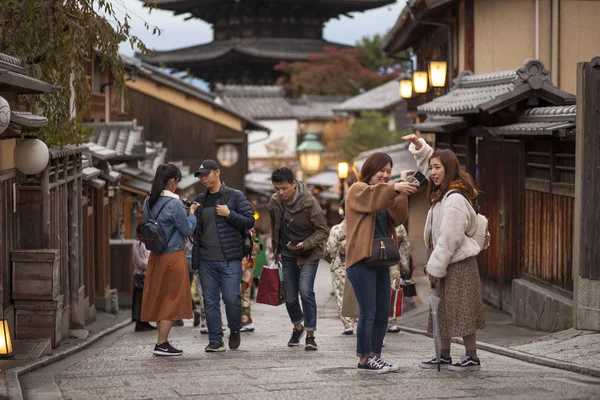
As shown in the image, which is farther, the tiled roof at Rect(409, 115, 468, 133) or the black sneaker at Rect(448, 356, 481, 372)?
the tiled roof at Rect(409, 115, 468, 133)

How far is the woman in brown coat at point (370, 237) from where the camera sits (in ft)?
26.6

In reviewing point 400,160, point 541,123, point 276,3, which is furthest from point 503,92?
point 276,3

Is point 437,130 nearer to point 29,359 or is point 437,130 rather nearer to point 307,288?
point 307,288

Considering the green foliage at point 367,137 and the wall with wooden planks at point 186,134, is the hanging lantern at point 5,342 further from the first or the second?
the green foliage at point 367,137

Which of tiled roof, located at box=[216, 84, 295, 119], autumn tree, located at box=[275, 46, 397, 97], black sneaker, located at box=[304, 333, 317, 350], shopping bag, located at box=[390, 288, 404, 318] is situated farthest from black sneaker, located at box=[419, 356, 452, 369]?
autumn tree, located at box=[275, 46, 397, 97]

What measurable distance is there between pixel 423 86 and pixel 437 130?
4961 mm

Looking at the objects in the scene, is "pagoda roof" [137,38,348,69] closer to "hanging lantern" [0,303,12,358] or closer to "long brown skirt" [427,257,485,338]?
"hanging lantern" [0,303,12,358]

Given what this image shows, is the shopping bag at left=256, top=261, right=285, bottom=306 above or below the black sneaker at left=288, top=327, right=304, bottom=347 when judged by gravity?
above

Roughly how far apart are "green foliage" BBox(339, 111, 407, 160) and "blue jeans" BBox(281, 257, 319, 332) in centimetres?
2984

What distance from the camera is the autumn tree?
55.4m

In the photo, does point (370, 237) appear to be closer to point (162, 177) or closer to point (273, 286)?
point (162, 177)

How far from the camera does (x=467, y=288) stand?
321 inches

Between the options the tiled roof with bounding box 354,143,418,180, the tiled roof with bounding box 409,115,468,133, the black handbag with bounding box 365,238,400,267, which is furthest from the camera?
the tiled roof with bounding box 354,143,418,180

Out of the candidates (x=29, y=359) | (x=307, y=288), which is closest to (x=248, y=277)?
(x=307, y=288)
